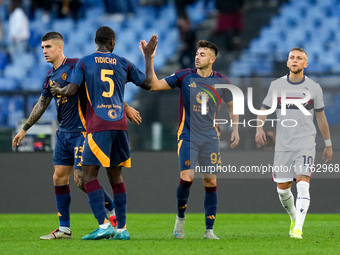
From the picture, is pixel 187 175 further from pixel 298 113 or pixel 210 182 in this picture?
pixel 298 113

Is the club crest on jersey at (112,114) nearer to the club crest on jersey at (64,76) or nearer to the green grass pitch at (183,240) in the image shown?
the club crest on jersey at (64,76)

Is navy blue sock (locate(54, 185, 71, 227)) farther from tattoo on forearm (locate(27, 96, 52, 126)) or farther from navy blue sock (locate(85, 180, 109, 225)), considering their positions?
tattoo on forearm (locate(27, 96, 52, 126))

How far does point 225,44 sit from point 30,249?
33.1 feet

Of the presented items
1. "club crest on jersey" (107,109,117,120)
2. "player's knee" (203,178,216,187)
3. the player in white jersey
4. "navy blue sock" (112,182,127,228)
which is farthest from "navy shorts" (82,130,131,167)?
the player in white jersey

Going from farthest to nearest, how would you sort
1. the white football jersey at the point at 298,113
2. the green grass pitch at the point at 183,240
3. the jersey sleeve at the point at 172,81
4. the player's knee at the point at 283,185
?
1. the player's knee at the point at 283,185
2. the jersey sleeve at the point at 172,81
3. the white football jersey at the point at 298,113
4. the green grass pitch at the point at 183,240

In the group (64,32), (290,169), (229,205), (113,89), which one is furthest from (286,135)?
(64,32)

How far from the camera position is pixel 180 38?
1587 centimetres

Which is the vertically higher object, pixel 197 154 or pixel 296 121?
pixel 296 121

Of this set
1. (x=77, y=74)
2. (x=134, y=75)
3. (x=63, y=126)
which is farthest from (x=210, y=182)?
(x=77, y=74)

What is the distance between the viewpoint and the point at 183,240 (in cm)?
699

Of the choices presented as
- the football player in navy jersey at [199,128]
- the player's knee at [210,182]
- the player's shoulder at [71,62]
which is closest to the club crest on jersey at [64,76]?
the player's shoulder at [71,62]

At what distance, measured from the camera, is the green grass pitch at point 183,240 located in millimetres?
5996

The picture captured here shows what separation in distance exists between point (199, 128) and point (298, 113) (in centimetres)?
106

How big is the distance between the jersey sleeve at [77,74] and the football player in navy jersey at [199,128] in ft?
2.92
